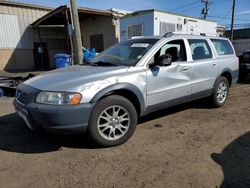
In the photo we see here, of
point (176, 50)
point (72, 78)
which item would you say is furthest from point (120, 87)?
point (176, 50)

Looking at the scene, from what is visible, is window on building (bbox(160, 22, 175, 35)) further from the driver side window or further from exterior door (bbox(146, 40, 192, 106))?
exterior door (bbox(146, 40, 192, 106))

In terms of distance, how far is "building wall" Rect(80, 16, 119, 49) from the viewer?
16.3m

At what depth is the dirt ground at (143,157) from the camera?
9.46 ft


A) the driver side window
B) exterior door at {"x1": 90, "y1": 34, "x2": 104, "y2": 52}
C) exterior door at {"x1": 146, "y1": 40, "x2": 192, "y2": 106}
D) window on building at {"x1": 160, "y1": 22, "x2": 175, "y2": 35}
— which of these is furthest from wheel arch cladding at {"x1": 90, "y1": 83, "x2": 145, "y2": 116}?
exterior door at {"x1": 90, "y1": 34, "x2": 104, "y2": 52}

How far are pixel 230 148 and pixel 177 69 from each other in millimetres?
1677

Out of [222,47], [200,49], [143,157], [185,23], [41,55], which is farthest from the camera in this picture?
[41,55]

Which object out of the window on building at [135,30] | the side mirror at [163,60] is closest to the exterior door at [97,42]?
the window on building at [135,30]

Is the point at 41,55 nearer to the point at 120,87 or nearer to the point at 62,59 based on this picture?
the point at 62,59

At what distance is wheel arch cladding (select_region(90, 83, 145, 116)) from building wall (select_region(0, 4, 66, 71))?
54.0ft

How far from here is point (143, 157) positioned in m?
3.42

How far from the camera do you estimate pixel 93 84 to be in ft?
11.4

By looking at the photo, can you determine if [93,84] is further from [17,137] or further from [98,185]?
[17,137]

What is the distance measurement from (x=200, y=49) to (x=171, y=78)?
4.32 ft

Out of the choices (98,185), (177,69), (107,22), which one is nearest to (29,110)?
(98,185)
